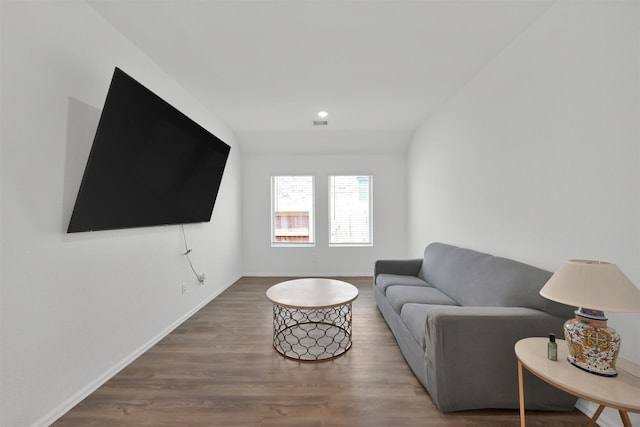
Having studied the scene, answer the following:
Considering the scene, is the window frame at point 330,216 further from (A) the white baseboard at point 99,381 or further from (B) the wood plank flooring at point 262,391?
(A) the white baseboard at point 99,381

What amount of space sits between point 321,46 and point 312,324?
288 centimetres

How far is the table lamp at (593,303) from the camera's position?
1.19 metres

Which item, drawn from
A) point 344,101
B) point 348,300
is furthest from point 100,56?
point 348,300

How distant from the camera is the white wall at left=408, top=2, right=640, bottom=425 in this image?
156 centimetres

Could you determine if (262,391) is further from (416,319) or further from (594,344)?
(594,344)

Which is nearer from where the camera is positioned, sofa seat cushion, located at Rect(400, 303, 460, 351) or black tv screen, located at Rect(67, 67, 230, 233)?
black tv screen, located at Rect(67, 67, 230, 233)

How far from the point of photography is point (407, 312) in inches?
95.7

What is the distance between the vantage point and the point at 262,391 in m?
2.04

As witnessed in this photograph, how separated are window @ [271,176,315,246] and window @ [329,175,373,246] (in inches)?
18.5

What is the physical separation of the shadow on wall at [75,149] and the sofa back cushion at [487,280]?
122 inches

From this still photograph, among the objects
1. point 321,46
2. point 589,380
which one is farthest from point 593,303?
point 321,46

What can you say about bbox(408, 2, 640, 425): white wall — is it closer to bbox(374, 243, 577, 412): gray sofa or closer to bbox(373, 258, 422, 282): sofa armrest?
bbox(374, 243, 577, 412): gray sofa

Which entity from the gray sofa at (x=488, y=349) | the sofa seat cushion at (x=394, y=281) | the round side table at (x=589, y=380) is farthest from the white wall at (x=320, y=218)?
the round side table at (x=589, y=380)

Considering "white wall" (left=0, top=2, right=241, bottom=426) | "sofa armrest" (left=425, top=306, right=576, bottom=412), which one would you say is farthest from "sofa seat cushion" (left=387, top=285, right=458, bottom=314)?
"white wall" (left=0, top=2, right=241, bottom=426)
